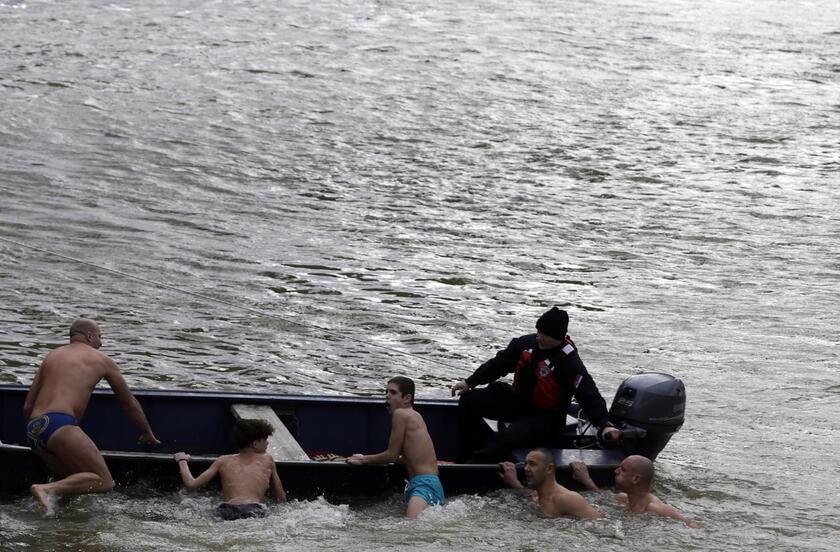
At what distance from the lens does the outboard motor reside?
10.7 metres

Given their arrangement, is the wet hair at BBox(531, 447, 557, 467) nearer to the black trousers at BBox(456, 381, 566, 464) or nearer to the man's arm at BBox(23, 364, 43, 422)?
the black trousers at BBox(456, 381, 566, 464)

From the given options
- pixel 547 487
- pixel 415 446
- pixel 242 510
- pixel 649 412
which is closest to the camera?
pixel 242 510

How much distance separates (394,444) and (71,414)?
2.52 metres

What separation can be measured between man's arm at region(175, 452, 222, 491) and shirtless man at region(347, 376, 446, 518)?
3.51 ft

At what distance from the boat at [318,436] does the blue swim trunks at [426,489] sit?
0.18 m

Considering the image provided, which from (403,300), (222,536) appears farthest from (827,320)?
(222,536)

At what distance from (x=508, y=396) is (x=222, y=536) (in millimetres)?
2741

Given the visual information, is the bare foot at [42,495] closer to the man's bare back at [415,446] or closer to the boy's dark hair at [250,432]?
the boy's dark hair at [250,432]

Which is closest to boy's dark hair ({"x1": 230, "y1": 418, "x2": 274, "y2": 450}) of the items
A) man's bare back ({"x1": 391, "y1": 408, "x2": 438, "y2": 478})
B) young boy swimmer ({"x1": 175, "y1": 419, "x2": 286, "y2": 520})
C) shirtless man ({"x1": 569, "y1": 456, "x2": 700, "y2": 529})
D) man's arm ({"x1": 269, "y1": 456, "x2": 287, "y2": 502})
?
young boy swimmer ({"x1": 175, "y1": 419, "x2": 286, "y2": 520})

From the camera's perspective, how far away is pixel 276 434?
35.5ft

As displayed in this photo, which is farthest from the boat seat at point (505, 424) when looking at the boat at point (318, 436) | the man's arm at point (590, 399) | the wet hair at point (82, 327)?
the wet hair at point (82, 327)

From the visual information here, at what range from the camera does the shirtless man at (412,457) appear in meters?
10.2

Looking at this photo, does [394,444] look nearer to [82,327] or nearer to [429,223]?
[82,327]

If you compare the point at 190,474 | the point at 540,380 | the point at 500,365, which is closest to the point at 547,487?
the point at 540,380
